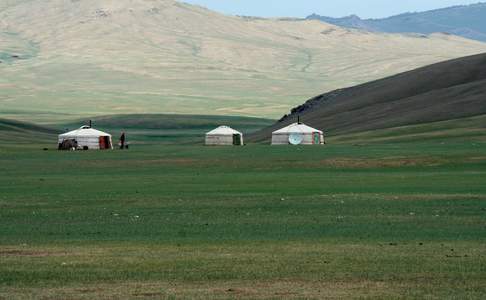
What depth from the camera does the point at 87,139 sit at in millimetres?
93625

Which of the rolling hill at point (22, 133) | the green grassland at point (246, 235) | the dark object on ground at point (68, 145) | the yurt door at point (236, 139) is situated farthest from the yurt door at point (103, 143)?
the green grassland at point (246, 235)

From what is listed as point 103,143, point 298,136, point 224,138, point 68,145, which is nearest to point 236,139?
point 224,138

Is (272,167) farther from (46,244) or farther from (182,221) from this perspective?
(46,244)

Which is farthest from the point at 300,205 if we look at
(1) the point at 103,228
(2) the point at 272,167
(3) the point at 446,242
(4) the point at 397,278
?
(2) the point at 272,167

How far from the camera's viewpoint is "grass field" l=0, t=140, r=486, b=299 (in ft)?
53.1

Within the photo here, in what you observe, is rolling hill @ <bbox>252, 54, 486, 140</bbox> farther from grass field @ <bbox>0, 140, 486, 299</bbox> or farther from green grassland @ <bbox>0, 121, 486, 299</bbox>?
green grassland @ <bbox>0, 121, 486, 299</bbox>

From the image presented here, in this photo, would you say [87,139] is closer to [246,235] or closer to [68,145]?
[68,145]

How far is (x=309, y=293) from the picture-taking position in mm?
15383

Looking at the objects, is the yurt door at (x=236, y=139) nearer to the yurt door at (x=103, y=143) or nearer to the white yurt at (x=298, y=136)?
the white yurt at (x=298, y=136)

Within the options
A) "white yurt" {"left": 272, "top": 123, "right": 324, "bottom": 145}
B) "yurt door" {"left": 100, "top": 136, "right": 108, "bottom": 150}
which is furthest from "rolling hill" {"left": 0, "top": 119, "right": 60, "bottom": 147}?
"white yurt" {"left": 272, "top": 123, "right": 324, "bottom": 145}

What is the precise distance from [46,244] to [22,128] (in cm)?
11729

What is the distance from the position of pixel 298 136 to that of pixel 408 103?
21337mm

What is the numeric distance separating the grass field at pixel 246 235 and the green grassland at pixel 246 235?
3 centimetres

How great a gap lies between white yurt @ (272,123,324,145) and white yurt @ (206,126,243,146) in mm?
4103
